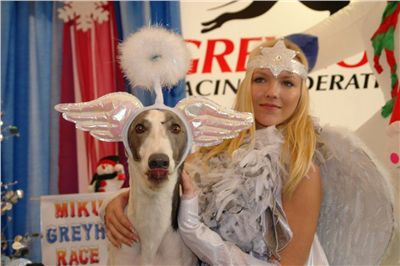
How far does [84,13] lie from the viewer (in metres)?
3.20

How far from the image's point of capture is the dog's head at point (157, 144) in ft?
4.31

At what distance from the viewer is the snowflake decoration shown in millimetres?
3191

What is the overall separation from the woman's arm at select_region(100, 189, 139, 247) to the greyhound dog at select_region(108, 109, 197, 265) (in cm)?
2

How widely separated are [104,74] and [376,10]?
4.97 ft

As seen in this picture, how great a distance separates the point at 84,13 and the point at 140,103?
195 centimetres

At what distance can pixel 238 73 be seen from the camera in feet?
10.8

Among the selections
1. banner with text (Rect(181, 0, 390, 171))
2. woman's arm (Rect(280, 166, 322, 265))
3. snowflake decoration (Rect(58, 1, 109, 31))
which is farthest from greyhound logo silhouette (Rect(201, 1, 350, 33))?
woman's arm (Rect(280, 166, 322, 265))

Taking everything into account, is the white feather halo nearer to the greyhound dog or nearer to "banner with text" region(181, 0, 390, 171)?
the greyhound dog

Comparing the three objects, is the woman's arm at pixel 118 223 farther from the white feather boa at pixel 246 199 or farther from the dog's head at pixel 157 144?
the white feather boa at pixel 246 199

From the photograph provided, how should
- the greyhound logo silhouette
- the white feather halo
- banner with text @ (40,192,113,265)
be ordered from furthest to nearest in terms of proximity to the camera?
the greyhound logo silhouette, banner with text @ (40,192,113,265), the white feather halo

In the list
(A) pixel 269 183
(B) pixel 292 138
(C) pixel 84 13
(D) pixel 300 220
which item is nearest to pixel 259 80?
(B) pixel 292 138

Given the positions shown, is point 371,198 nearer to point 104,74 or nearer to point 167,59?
point 167,59

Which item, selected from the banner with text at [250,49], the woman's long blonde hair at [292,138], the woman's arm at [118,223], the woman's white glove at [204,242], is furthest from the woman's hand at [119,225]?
the banner with text at [250,49]

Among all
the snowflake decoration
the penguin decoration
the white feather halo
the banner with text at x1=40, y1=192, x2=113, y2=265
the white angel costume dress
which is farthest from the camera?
the snowflake decoration
